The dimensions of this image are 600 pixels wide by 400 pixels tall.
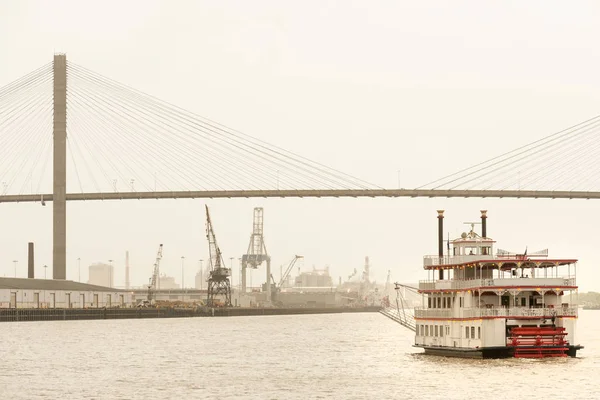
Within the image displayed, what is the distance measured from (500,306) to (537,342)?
279 centimetres

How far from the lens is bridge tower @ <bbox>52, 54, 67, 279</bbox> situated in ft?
485

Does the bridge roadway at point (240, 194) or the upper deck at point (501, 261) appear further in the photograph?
the bridge roadway at point (240, 194)

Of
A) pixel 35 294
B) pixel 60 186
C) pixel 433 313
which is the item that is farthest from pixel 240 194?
pixel 433 313

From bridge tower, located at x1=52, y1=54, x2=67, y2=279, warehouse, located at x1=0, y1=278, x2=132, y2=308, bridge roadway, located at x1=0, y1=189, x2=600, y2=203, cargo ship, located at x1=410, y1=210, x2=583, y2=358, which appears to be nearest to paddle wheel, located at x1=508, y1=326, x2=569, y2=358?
cargo ship, located at x1=410, y1=210, x2=583, y2=358

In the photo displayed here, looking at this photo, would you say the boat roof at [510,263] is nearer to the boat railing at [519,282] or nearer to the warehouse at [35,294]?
the boat railing at [519,282]

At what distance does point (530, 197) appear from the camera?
147125 mm

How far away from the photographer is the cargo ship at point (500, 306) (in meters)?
70.1

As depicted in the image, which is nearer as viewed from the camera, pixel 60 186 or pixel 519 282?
pixel 519 282

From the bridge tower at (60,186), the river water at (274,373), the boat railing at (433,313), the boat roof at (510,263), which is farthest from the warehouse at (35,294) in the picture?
the boat roof at (510,263)

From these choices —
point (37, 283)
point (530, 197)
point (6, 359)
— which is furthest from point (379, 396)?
point (37, 283)

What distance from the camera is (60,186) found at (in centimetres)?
14938

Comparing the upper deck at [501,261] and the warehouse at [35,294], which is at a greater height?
the upper deck at [501,261]

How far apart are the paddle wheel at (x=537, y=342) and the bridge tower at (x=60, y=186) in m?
86.6

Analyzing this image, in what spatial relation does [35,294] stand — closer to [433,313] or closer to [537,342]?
[433,313]
